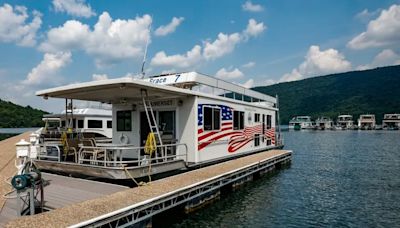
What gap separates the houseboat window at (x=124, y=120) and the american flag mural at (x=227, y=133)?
293 cm

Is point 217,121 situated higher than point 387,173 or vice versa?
point 217,121

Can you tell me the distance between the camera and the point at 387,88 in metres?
124

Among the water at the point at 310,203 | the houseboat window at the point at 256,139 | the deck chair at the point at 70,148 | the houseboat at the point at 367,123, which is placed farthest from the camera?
the houseboat at the point at 367,123

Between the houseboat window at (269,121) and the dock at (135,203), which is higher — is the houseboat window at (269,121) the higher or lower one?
the higher one

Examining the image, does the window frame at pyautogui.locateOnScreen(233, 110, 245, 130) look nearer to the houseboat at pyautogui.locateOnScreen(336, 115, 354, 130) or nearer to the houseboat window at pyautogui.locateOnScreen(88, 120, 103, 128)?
the houseboat window at pyautogui.locateOnScreen(88, 120, 103, 128)

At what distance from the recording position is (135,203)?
6.50 m

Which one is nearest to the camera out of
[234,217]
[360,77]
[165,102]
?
[234,217]

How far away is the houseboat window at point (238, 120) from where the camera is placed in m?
14.1

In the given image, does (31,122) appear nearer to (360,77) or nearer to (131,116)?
(131,116)

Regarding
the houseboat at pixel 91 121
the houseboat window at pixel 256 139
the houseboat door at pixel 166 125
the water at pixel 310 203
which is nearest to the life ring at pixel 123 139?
the houseboat door at pixel 166 125

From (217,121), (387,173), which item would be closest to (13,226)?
(217,121)

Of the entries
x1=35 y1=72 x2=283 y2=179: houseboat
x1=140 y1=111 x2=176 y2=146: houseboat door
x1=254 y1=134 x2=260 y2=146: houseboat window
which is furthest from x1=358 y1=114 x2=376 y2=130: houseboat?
x1=140 y1=111 x2=176 y2=146: houseboat door

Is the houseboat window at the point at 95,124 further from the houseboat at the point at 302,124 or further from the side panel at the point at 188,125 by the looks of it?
the houseboat at the point at 302,124

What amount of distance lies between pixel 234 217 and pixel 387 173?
11795 mm
